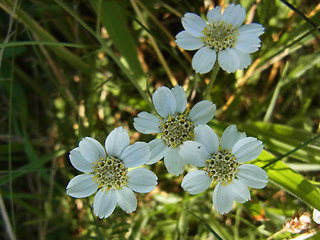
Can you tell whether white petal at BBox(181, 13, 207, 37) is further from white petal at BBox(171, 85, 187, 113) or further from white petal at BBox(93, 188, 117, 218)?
white petal at BBox(93, 188, 117, 218)

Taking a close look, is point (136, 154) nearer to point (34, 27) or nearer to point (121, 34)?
point (121, 34)

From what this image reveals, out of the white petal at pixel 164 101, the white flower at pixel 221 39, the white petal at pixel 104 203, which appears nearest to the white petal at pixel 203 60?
the white flower at pixel 221 39

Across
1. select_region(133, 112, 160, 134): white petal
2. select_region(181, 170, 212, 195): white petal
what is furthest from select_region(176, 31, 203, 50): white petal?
select_region(181, 170, 212, 195): white petal

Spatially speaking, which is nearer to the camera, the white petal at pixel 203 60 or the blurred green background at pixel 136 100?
the white petal at pixel 203 60

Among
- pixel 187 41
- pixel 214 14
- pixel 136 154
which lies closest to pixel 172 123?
pixel 136 154

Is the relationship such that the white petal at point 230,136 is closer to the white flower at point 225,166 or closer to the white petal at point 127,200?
the white flower at point 225,166

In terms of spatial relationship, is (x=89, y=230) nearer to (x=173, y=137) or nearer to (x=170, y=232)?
(x=170, y=232)
